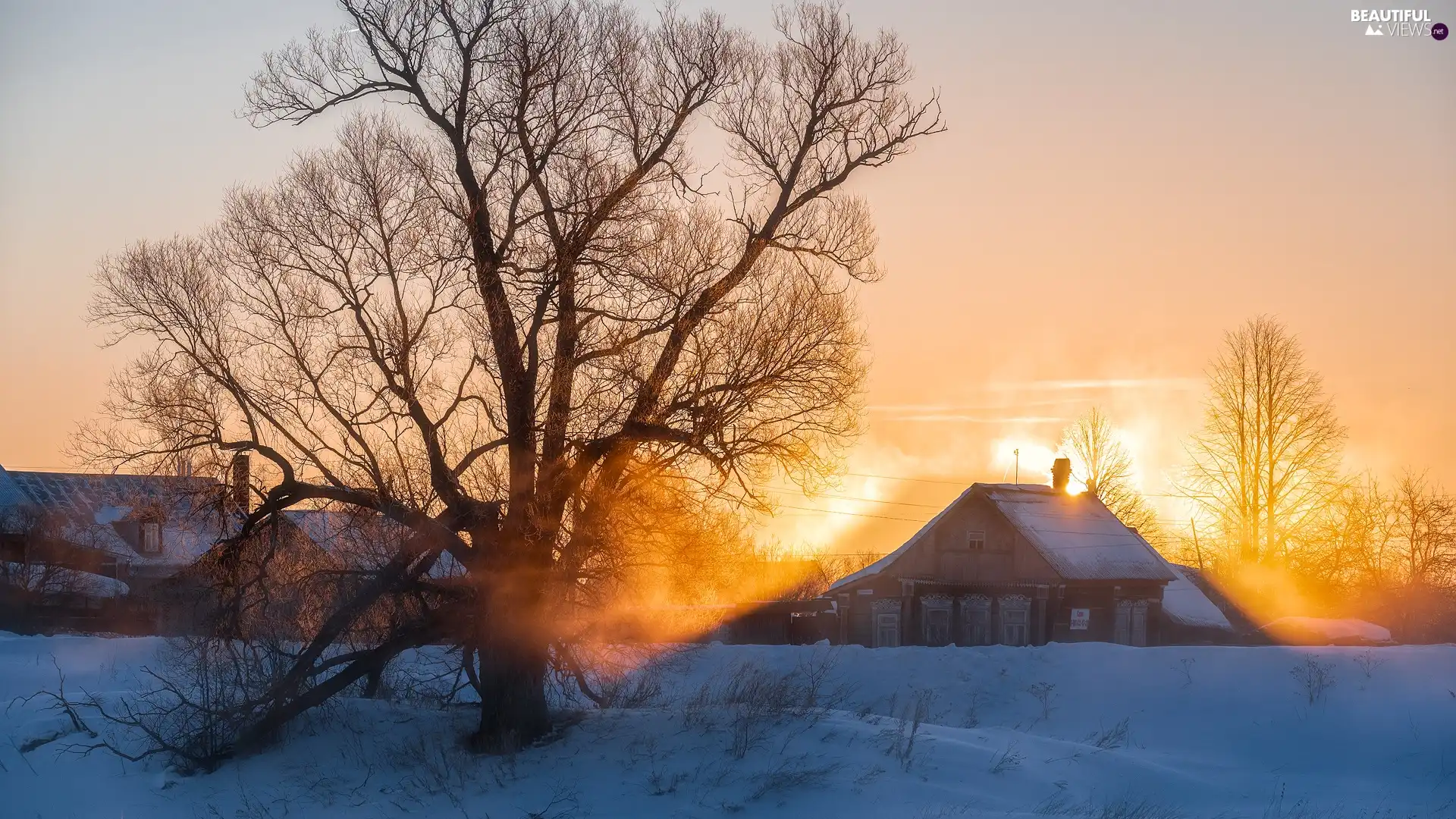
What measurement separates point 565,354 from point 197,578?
628cm

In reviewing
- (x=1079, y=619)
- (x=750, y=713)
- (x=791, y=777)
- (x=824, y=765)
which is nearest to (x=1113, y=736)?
(x=750, y=713)

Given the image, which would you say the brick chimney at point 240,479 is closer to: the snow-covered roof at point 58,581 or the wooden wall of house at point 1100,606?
the wooden wall of house at point 1100,606

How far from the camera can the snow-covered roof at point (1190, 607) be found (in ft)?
139

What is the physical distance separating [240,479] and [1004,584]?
27465mm

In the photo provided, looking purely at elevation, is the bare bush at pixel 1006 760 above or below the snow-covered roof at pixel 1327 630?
below

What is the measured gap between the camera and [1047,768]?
16781 mm

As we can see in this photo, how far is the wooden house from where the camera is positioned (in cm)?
3878

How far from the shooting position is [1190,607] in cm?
4331

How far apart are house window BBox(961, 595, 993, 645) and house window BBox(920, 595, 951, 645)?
473 millimetres

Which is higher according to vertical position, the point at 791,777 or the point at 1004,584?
the point at 1004,584

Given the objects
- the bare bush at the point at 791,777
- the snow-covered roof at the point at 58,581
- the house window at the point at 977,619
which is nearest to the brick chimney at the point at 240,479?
the bare bush at the point at 791,777

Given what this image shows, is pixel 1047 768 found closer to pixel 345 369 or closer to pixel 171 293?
pixel 345 369

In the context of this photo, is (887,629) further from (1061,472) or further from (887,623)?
(1061,472)

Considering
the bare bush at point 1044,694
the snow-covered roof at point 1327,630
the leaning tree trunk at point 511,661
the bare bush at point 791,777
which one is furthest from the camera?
the snow-covered roof at point 1327,630
